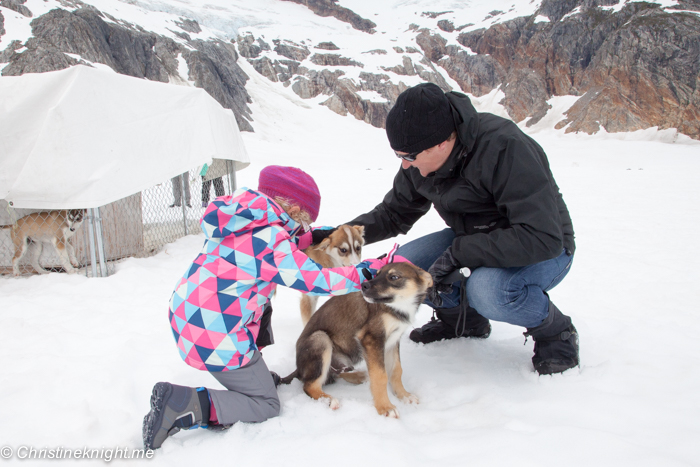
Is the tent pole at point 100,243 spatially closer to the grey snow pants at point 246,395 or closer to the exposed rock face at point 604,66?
the grey snow pants at point 246,395

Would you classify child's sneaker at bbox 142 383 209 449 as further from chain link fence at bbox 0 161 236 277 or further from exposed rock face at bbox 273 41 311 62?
exposed rock face at bbox 273 41 311 62

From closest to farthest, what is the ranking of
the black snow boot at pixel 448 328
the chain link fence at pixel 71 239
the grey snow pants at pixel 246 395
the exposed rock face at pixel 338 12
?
→ the grey snow pants at pixel 246 395
the black snow boot at pixel 448 328
the chain link fence at pixel 71 239
the exposed rock face at pixel 338 12

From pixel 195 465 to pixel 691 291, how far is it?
4.60m

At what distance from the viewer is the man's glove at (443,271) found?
2371mm

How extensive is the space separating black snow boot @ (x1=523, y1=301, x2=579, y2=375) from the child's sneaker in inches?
77.6

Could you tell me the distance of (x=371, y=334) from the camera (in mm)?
2176

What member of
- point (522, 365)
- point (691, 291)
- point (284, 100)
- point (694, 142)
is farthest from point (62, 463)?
point (284, 100)

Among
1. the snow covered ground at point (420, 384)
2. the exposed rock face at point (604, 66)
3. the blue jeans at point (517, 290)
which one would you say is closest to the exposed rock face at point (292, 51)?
the exposed rock face at point (604, 66)

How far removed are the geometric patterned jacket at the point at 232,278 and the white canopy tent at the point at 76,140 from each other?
3052mm

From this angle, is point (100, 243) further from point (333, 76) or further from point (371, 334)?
point (333, 76)

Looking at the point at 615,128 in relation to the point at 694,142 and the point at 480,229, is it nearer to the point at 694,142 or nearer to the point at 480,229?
the point at 694,142

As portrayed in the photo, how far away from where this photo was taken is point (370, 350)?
216 centimetres

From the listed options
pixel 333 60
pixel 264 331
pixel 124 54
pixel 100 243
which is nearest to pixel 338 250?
pixel 264 331

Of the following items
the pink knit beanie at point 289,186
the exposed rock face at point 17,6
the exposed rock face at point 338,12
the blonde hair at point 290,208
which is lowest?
the blonde hair at point 290,208
